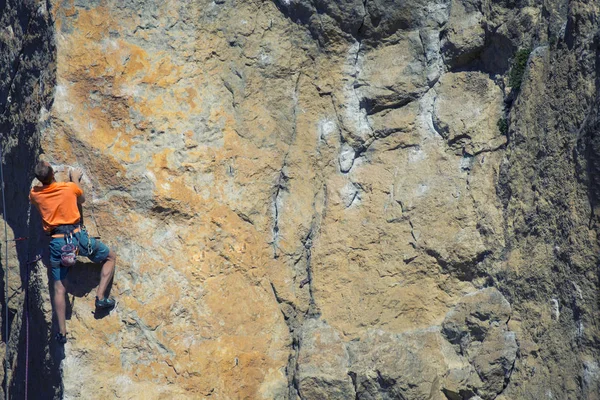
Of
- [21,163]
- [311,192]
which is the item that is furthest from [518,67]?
[21,163]

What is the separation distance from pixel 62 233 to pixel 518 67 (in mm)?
4213

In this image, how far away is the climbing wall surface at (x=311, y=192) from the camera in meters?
6.66

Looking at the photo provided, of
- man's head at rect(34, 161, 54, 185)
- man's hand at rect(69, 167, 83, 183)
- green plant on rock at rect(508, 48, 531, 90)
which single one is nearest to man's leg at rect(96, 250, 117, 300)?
man's hand at rect(69, 167, 83, 183)

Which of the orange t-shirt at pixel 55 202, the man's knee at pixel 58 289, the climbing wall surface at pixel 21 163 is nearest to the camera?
the orange t-shirt at pixel 55 202

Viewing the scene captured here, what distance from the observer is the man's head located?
6.36 meters

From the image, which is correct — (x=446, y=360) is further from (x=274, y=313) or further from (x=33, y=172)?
(x=33, y=172)

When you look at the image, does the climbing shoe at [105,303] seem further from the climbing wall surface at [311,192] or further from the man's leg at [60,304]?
the man's leg at [60,304]

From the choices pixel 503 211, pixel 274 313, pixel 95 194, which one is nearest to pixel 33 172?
pixel 95 194

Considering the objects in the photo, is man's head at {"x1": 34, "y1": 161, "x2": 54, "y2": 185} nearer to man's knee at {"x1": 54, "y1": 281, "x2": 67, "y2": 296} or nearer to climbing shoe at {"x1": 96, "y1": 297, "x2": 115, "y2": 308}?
man's knee at {"x1": 54, "y1": 281, "x2": 67, "y2": 296}

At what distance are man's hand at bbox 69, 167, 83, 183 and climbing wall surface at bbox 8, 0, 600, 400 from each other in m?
0.07

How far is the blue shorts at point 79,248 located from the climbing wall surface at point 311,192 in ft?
0.66

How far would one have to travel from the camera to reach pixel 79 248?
259 inches

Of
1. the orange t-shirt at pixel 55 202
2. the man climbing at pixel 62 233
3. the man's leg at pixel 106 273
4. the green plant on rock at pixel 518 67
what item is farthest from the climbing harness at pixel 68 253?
the green plant on rock at pixel 518 67

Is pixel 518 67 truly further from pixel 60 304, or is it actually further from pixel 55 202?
pixel 60 304
